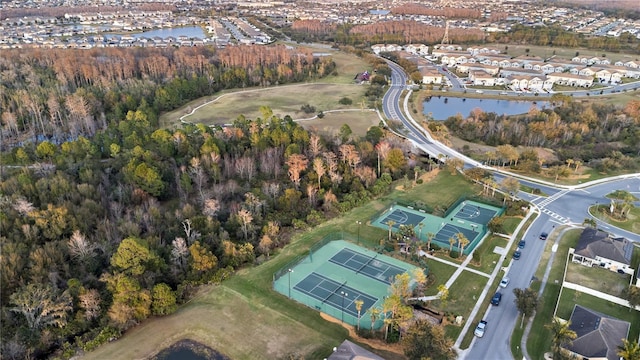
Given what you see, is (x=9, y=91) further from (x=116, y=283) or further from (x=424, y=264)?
(x=424, y=264)

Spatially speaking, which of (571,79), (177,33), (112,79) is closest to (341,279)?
(112,79)

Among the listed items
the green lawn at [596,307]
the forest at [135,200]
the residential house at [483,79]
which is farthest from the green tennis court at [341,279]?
the residential house at [483,79]

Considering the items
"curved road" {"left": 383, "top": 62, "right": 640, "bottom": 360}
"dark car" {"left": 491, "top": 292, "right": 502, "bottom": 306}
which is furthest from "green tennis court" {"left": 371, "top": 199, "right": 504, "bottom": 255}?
"dark car" {"left": 491, "top": 292, "right": 502, "bottom": 306}

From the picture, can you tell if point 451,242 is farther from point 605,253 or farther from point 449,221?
point 605,253

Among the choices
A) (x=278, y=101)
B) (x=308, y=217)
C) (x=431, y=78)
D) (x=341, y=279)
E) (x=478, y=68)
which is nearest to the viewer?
(x=341, y=279)

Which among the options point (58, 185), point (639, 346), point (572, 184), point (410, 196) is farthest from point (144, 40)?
point (639, 346)

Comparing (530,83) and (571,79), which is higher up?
(571,79)

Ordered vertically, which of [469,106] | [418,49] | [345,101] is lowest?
[469,106]
